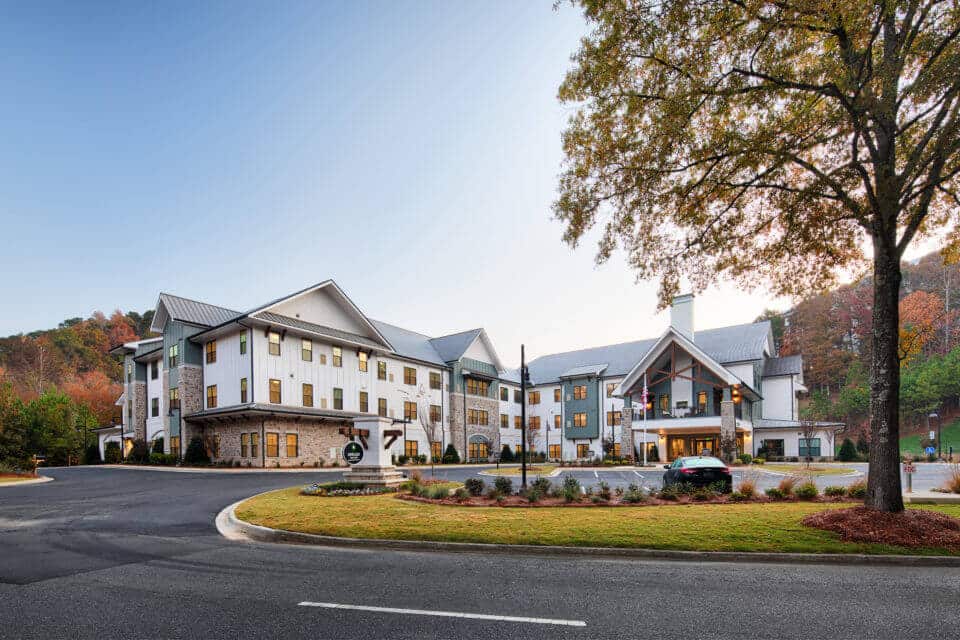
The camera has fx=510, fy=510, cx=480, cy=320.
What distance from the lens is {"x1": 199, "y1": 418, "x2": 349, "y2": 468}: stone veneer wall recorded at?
104 feet

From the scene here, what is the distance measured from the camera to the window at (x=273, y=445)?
31.8 metres

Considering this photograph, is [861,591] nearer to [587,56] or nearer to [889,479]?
[889,479]

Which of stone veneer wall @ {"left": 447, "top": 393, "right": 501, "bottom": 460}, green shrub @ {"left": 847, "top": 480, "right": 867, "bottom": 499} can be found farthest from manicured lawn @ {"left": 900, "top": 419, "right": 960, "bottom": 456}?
green shrub @ {"left": 847, "top": 480, "right": 867, "bottom": 499}

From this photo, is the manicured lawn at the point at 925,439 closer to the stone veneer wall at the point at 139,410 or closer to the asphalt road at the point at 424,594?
the asphalt road at the point at 424,594

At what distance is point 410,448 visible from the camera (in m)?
42.2

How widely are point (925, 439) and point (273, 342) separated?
6680 centimetres

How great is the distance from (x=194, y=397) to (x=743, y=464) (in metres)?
37.0

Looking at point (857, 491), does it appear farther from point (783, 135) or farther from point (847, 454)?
point (847, 454)

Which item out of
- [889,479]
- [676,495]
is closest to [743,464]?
[676,495]

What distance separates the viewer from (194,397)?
35.4 m

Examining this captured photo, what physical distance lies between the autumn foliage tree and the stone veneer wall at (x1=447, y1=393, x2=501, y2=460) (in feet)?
116

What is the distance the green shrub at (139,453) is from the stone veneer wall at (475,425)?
77.7ft

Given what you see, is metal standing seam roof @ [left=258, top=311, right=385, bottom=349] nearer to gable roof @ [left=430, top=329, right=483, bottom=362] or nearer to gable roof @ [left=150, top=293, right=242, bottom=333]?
gable roof @ [left=150, top=293, right=242, bottom=333]

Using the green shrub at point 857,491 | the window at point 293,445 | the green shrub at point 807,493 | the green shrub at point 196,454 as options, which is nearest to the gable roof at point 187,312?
the green shrub at point 196,454
